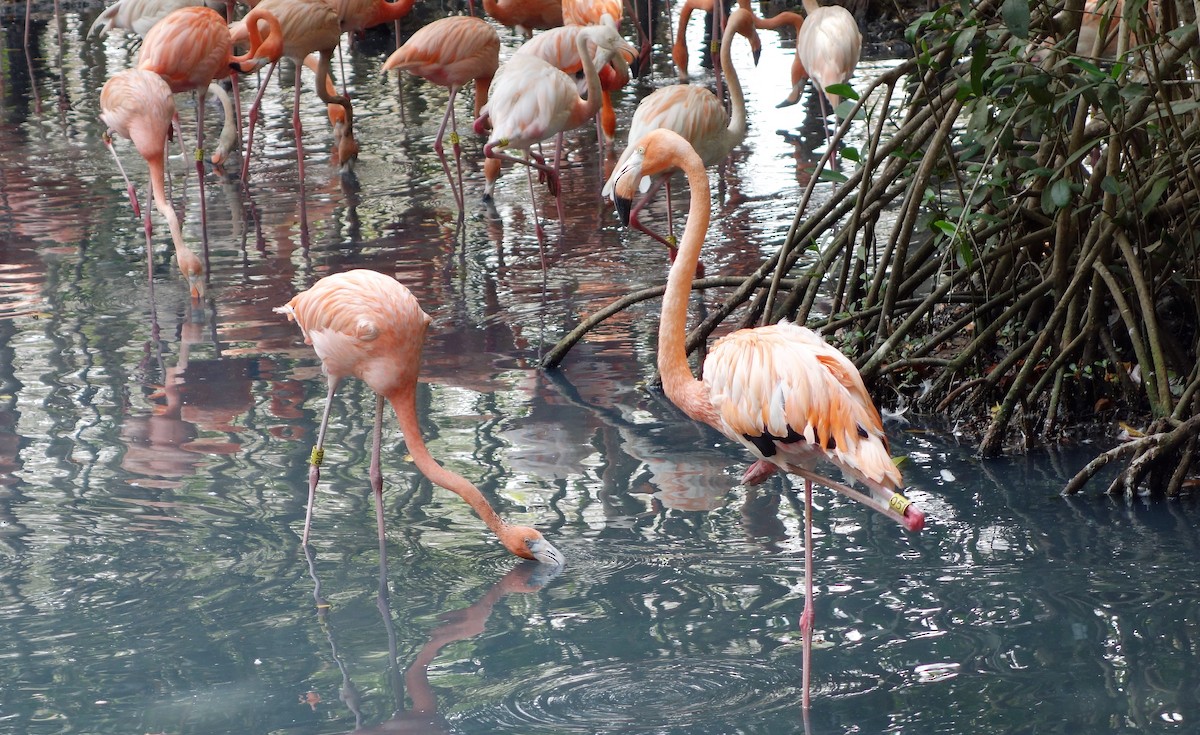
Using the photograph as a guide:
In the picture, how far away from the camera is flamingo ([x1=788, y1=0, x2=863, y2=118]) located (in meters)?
7.34

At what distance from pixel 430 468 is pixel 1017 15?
6.40 ft

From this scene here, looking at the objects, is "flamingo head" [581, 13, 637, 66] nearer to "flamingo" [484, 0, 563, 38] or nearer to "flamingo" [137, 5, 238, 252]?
"flamingo" [137, 5, 238, 252]

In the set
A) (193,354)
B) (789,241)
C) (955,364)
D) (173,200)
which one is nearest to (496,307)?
(193,354)

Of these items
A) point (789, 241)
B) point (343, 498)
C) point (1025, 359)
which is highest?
point (789, 241)

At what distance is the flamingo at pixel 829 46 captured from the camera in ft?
24.1

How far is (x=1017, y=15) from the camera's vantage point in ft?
11.0

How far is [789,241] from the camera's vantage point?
4.63m

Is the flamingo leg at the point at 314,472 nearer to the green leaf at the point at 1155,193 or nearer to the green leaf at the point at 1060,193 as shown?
the green leaf at the point at 1060,193

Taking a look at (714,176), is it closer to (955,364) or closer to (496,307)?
(496,307)

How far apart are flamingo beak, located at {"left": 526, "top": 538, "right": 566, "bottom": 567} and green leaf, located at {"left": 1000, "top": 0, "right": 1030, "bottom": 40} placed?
174 centimetres

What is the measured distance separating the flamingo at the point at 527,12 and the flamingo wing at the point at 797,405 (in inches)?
271

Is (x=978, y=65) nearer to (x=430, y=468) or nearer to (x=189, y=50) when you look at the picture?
(x=430, y=468)

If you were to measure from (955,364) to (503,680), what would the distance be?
6.39ft

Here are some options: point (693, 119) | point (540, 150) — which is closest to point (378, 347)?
point (693, 119)
